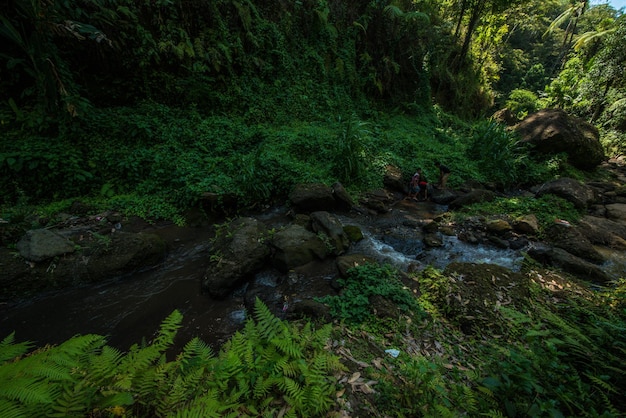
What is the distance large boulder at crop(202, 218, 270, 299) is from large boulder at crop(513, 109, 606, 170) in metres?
13.2

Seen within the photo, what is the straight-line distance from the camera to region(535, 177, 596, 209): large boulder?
7.95 m

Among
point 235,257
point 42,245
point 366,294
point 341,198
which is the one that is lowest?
point 366,294

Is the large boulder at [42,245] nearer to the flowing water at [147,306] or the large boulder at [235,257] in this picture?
the flowing water at [147,306]

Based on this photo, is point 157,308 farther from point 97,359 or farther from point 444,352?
point 444,352

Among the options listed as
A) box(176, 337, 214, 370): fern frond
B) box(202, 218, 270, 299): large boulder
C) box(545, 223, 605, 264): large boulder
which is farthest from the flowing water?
box(176, 337, 214, 370): fern frond

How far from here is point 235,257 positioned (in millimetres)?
5008

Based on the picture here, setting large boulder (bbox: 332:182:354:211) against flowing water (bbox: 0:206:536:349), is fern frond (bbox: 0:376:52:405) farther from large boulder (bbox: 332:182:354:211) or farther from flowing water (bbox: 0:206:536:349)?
large boulder (bbox: 332:182:354:211)

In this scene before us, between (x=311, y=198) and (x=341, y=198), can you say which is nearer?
(x=311, y=198)

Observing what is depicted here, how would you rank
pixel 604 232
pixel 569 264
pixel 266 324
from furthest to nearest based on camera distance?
pixel 604 232, pixel 569 264, pixel 266 324

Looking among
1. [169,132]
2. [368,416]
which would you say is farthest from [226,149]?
[368,416]

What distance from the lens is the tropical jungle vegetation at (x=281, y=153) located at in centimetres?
209

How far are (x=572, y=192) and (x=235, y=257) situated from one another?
406 inches

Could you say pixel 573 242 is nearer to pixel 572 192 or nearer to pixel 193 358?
pixel 572 192

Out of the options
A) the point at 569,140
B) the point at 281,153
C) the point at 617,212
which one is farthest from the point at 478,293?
the point at 569,140
